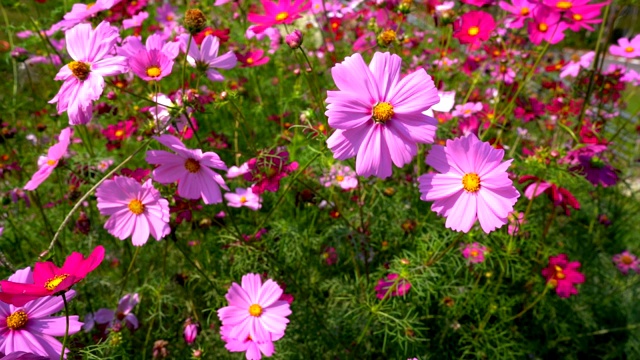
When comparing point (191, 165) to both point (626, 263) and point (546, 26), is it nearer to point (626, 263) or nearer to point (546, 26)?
point (546, 26)

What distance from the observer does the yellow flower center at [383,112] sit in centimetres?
65

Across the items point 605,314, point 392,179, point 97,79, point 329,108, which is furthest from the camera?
point 605,314

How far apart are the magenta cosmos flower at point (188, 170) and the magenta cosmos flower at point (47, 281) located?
0.63ft

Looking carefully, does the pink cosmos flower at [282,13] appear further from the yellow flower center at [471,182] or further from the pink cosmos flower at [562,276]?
the pink cosmos flower at [562,276]

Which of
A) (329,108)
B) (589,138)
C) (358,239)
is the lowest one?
(329,108)

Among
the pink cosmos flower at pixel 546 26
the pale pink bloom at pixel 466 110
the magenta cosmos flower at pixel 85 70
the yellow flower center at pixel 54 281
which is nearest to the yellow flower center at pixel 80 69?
the magenta cosmos flower at pixel 85 70

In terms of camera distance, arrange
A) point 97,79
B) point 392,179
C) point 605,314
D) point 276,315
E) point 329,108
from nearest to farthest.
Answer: point 329,108, point 97,79, point 276,315, point 392,179, point 605,314

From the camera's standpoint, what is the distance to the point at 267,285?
3.37 feet

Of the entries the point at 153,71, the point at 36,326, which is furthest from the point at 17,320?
the point at 153,71

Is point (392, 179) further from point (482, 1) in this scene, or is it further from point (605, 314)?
point (605, 314)

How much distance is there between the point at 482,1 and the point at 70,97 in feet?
3.30

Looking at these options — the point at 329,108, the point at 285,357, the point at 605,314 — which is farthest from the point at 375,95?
the point at 605,314

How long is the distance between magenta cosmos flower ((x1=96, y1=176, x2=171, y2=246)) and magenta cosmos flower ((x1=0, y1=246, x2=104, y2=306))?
Result: 19 centimetres

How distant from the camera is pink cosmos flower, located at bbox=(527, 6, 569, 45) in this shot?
1.02m
